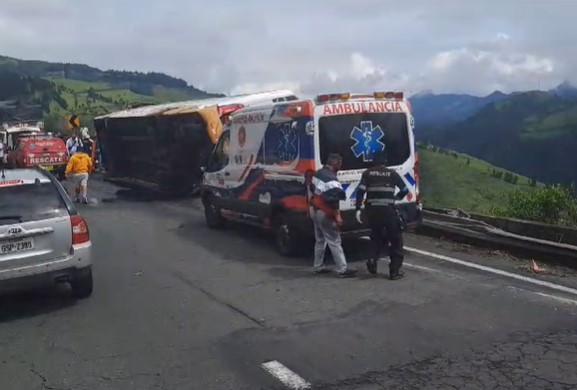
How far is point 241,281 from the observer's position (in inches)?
344

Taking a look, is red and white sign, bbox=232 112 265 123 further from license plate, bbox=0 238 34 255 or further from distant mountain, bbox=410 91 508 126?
distant mountain, bbox=410 91 508 126

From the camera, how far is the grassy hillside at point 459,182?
18.6 m

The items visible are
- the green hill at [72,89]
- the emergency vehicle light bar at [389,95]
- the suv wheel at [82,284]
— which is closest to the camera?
the suv wheel at [82,284]

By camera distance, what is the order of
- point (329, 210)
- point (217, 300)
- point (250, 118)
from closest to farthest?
1. point (217, 300)
2. point (329, 210)
3. point (250, 118)

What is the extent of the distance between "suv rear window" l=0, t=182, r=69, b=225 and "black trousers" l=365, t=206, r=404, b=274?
3.70m

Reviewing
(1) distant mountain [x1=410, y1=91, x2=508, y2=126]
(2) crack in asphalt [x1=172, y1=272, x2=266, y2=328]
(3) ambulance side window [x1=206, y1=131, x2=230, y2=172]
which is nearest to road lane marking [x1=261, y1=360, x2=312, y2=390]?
(2) crack in asphalt [x1=172, y1=272, x2=266, y2=328]

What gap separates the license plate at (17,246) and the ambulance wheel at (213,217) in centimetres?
576

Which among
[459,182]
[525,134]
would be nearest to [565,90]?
Result: [525,134]

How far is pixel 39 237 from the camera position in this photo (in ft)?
24.3

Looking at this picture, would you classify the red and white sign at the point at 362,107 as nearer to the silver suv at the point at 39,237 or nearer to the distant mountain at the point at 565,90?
the silver suv at the point at 39,237

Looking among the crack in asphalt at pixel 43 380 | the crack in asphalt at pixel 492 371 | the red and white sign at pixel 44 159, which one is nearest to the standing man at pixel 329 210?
the crack in asphalt at pixel 492 371

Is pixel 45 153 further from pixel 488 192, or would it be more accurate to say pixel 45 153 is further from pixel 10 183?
pixel 10 183

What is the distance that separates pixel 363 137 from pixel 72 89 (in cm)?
8584

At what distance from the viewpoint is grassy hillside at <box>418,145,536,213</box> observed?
18562 millimetres
